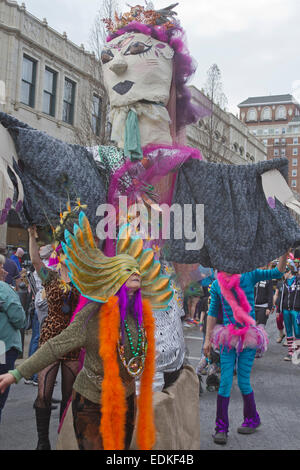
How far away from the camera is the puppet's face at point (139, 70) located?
296 centimetres

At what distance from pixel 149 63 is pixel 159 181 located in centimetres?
77

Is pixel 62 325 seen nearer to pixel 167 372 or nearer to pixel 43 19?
pixel 167 372

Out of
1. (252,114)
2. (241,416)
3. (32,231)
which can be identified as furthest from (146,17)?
(252,114)

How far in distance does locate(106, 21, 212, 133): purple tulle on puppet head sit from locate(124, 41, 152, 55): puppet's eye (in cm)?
11

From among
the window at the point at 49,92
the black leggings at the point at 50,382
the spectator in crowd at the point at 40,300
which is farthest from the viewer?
the window at the point at 49,92

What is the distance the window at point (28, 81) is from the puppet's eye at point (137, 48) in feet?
40.5

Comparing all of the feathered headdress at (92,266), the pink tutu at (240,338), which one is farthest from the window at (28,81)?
the feathered headdress at (92,266)

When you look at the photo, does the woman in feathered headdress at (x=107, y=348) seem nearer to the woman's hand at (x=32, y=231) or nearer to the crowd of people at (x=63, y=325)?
the crowd of people at (x=63, y=325)

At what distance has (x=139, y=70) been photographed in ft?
9.74

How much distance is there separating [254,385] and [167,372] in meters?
3.63

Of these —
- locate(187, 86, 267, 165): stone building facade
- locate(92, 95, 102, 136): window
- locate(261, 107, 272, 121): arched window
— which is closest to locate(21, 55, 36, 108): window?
locate(92, 95, 102, 136): window

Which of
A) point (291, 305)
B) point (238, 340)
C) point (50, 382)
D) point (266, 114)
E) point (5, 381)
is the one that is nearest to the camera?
point (5, 381)

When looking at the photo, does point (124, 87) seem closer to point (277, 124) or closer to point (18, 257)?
point (18, 257)
